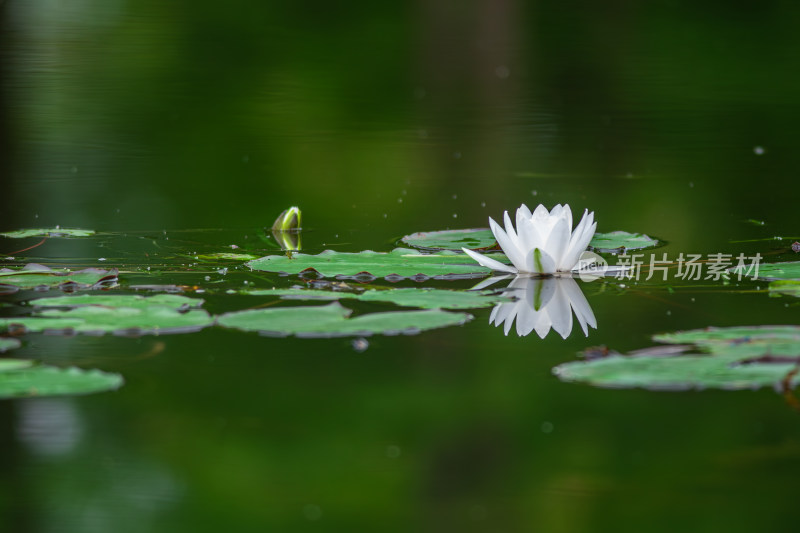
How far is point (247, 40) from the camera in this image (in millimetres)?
10812

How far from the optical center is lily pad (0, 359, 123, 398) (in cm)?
144

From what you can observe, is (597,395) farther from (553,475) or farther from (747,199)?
(747,199)

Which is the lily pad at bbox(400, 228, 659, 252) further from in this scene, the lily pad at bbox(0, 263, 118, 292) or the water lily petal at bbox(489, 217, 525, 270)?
the lily pad at bbox(0, 263, 118, 292)

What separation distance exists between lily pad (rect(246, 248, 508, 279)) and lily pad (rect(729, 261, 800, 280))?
1.98 feet

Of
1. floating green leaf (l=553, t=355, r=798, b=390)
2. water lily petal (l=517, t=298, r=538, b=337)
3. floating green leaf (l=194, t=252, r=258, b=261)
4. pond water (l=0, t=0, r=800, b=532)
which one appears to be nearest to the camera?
pond water (l=0, t=0, r=800, b=532)

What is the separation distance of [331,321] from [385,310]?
9.5 inches

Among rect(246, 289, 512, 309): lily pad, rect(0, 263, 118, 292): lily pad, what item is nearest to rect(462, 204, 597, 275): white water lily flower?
rect(246, 289, 512, 309): lily pad

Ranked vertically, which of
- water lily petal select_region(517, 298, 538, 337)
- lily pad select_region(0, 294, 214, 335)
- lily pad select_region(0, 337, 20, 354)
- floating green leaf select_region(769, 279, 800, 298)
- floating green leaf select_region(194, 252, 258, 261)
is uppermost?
floating green leaf select_region(769, 279, 800, 298)

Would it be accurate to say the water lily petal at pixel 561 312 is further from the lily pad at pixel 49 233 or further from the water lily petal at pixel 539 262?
the lily pad at pixel 49 233

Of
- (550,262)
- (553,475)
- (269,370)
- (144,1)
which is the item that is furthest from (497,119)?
(144,1)

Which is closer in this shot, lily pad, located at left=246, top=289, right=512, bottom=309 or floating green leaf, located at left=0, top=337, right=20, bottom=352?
floating green leaf, located at left=0, top=337, right=20, bottom=352

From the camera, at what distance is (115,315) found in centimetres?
181

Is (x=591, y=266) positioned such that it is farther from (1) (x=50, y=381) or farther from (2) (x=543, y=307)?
(1) (x=50, y=381)

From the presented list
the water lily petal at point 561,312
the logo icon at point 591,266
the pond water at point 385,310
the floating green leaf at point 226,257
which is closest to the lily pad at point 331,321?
the pond water at point 385,310
